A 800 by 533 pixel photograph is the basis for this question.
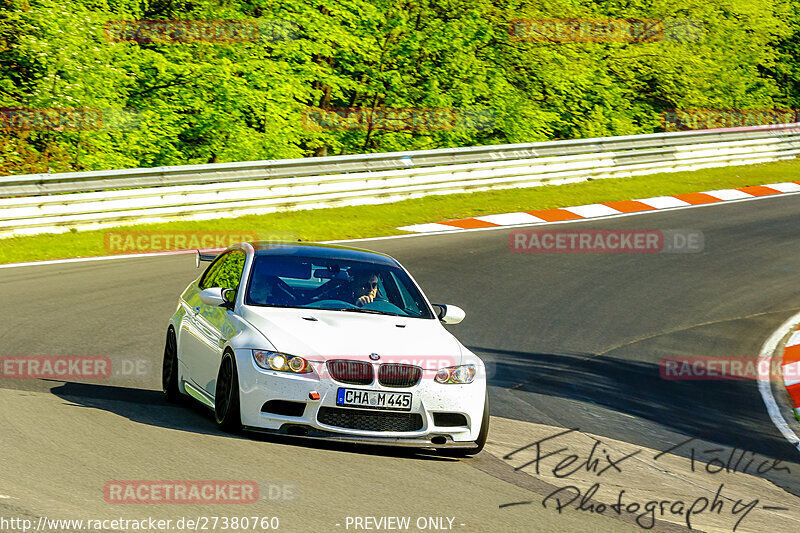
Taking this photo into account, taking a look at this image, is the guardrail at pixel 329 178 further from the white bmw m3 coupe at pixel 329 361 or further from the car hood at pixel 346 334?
the car hood at pixel 346 334

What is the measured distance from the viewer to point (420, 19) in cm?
3084

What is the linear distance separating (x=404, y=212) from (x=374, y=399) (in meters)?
14.2

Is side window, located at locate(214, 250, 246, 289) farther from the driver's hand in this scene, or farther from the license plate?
the license plate

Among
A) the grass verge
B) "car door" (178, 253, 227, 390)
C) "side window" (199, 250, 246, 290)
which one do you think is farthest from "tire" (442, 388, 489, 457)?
the grass verge

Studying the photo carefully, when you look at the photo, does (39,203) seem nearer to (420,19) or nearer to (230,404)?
(230,404)

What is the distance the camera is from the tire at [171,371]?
8.78m

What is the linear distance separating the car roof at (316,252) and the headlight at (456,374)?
1600 mm

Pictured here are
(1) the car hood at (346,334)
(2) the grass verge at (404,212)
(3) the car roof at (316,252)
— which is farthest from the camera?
(2) the grass verge at (404,212)

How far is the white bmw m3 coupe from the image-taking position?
7.16 metres

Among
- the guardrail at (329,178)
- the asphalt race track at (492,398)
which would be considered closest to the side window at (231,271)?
the asphalt race track at (492,398)

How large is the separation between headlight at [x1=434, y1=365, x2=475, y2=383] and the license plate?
12.4 inches

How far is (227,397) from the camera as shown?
294 inches
